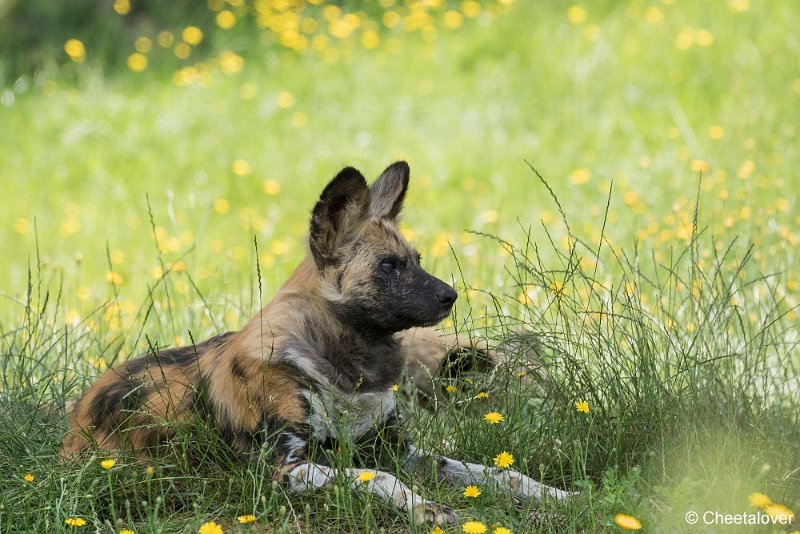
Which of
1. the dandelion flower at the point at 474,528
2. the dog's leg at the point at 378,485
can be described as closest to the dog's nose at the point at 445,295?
the dog's leg at the point at 378,485

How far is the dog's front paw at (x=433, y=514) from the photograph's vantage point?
3160 millimetres

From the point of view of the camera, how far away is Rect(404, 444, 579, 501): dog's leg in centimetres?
335

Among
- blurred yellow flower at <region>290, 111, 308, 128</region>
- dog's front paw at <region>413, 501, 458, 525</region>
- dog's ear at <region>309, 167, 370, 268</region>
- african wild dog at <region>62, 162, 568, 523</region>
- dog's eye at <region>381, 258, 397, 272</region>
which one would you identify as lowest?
dog's front paw at <region>413, 501, 458, 525</region>

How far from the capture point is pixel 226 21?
1031 centimetres

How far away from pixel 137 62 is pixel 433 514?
769 centimetres

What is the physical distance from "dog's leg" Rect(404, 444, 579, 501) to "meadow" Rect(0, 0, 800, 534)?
2.3 inches

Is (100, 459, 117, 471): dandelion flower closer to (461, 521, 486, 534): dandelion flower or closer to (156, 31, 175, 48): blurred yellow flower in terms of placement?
(461, 521, 486, 534): dandelion flower

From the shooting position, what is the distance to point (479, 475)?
3.54m

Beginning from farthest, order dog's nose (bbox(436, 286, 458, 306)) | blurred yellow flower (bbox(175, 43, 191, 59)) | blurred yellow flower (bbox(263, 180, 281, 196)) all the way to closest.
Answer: blurred yellow flower (bbox(175, 43, 191, 59)), blurred yellow flower (bbox(263, 180, 281, 196)), dog's nose (bbox(436, 286, 458, 306))

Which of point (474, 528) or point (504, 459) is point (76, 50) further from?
point (474, 528)

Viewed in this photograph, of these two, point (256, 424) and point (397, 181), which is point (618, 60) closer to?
point (397, 181)

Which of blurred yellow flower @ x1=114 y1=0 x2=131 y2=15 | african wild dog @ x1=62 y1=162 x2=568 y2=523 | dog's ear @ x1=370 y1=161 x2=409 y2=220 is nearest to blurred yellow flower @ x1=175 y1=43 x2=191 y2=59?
blurred yellow flower @ x1=114 y1=0 x2=131 y2=15

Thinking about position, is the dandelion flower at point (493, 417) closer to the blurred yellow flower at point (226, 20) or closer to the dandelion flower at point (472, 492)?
the dandelion flower at point (472, 492)

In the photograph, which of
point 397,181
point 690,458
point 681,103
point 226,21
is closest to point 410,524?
point 690,458
